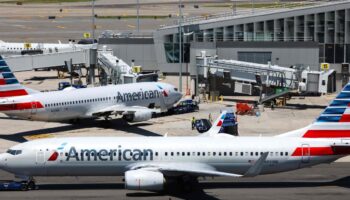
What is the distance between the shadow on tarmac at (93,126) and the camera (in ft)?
244

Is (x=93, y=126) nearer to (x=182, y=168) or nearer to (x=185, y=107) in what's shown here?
(x=185, y=107)

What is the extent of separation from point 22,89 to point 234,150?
2767cm

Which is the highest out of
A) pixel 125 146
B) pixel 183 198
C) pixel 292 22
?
pixel 292 22

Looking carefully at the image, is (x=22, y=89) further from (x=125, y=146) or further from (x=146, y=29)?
(x=146, y=29)

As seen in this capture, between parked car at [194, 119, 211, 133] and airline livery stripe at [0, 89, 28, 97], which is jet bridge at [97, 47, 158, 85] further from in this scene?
airline livery stripe at [0, 89, 28, 97]

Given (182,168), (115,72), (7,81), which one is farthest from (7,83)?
(115,72)

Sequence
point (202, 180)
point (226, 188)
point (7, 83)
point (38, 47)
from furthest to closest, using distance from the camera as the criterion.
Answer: point (38, 47) < point (7, 83) < point (202, 180) < point (226, 188)

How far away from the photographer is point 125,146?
169 feet

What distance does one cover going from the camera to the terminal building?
339 feet

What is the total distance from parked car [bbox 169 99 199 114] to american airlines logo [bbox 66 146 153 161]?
37.1 metres

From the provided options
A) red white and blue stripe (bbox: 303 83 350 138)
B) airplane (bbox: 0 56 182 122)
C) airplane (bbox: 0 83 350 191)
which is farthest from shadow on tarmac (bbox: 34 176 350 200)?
airplane (bbox: 0 56 182 122)

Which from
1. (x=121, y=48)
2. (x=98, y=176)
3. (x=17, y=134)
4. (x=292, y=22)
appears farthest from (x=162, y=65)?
(x=98, y=176)

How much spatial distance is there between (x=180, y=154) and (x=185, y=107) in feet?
124

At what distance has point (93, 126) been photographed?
265 ft
